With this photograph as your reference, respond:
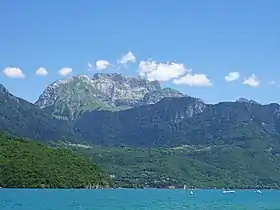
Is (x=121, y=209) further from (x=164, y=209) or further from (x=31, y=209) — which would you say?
(x=31, y=209)

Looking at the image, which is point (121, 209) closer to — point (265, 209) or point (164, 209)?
point (164, 209)

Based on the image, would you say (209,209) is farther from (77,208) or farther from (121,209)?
(77,208)

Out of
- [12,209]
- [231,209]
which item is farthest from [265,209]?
[12,209]

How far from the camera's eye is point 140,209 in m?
108

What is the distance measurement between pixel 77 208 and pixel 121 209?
338 inches

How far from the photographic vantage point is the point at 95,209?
108188 mm

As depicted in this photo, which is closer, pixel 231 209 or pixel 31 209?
pixel 31 209

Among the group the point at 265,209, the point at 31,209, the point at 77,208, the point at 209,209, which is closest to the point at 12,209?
the point at 31,209

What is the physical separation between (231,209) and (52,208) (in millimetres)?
35229

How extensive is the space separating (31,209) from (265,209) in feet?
152

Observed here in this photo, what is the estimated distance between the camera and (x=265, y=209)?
11450 centimetres

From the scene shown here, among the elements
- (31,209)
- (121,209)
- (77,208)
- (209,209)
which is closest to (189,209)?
(209,209)

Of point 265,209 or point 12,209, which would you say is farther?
point 265,209

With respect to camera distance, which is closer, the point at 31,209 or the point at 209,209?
the point at 31,209
